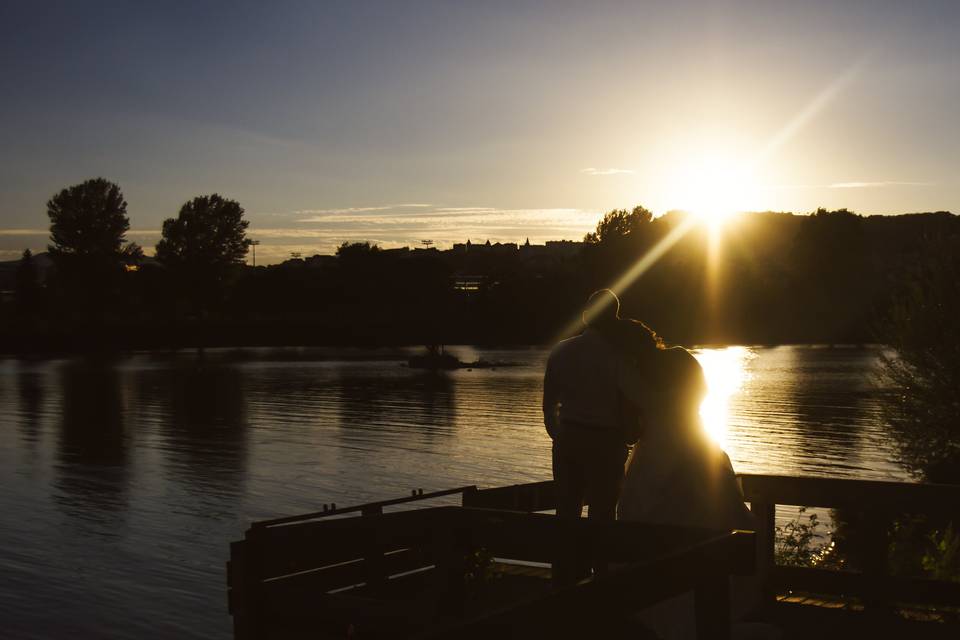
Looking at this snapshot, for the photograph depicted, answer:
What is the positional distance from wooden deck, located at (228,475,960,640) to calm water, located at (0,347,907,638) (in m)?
10.0

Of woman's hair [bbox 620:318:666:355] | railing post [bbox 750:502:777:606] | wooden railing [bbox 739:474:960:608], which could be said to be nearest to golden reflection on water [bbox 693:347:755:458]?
woman's hair [bbox 620:318:666:355]

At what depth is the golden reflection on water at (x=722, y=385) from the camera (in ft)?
173

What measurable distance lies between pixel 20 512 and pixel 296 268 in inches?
6711

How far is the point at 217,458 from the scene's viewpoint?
40.5 m

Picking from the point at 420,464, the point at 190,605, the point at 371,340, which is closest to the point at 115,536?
the point at 190,605

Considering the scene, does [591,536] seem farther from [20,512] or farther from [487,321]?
[487,321]

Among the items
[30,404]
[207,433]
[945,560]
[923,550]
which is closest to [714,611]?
A: [945,560]

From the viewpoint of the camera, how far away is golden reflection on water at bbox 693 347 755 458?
5269 centimetres

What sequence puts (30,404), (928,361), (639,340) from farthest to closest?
(30,404) < (928,361) < (639,340)

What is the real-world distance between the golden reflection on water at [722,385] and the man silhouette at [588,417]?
1.42 m

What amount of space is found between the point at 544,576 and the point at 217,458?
109 feet

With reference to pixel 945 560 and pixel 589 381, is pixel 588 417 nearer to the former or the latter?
pixel 589 381

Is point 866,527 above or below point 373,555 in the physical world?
below

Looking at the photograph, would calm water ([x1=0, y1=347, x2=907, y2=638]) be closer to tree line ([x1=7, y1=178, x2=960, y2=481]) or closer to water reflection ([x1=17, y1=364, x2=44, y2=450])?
water reflection ([x1=17, y1=364, x2=44, y2=450])
